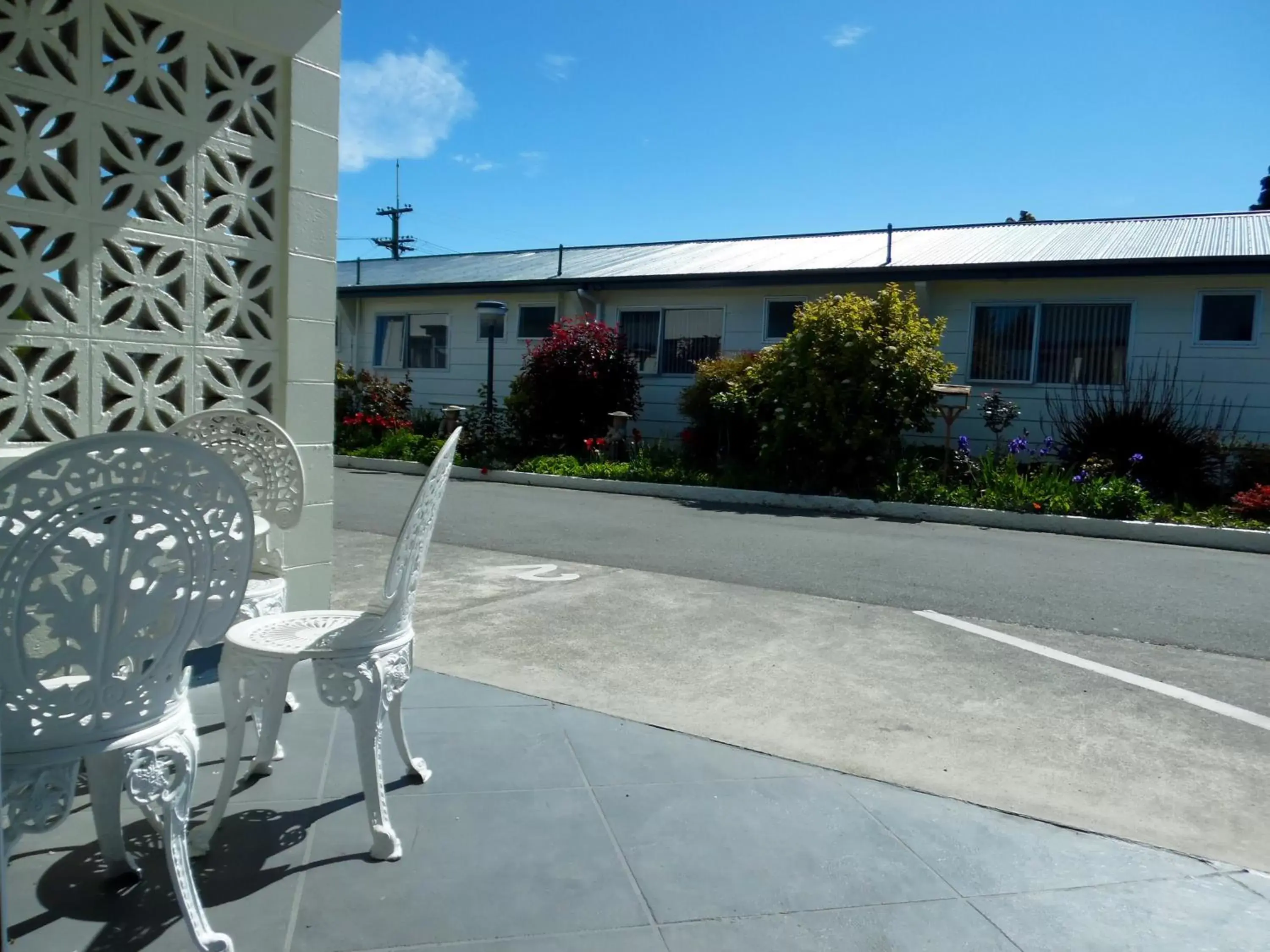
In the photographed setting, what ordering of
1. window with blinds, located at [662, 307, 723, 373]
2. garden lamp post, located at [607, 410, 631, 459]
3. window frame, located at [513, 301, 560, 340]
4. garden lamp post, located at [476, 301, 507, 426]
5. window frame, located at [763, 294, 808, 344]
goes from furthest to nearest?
window frame, located at [513, 301, 560, 340], window with blinds, located at [662, 307, 723, 373], garden lamp post, located at [476, 301, 507, 426], window frame, located at [763, 294, 808, 344], garden lamp post, located at [607, 410, 631, 459]

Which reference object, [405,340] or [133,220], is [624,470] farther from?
[133,220]

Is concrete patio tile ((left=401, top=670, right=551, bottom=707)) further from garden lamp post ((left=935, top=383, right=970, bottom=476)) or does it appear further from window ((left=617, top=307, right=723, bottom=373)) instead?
window ((left=617, top=307, right=723, bottom=373))

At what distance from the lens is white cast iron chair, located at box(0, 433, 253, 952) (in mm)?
2107

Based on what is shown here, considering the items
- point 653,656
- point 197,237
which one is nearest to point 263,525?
point 197,237

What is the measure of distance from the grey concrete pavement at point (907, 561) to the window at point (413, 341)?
313 inches

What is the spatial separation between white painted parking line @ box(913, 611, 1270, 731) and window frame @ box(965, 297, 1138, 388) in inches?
361

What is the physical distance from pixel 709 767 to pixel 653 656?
5.68 feet

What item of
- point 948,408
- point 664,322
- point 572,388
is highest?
point 664,322

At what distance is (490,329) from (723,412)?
5.10 m

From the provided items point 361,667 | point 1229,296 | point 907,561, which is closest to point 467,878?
point 361,667

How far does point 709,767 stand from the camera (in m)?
3.91

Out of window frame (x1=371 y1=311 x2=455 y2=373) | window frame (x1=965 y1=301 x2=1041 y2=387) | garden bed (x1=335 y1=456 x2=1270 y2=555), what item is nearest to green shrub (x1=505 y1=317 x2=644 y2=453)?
garden bed (x1=335 y1=456 x2=1270 y2=555)

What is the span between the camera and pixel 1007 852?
3293 mm

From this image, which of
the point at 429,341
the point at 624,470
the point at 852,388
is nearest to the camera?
the point at 852,388
